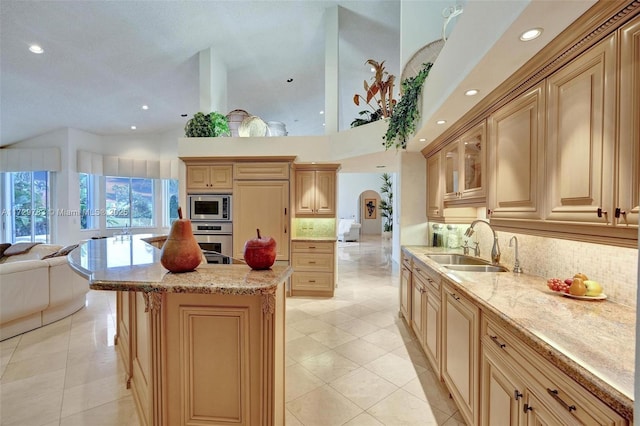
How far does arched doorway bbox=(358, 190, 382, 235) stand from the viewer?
14.0 m

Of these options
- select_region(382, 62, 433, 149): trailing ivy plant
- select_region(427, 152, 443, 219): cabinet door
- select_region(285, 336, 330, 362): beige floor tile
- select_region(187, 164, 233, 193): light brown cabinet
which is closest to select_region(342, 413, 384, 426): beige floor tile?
select_region(285, 336, 330, 362): beige floor tile

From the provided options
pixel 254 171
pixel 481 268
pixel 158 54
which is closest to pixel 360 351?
pixel 481 268

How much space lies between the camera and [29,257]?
4.82 meters

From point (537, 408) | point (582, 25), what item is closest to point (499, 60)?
point (582, 25)

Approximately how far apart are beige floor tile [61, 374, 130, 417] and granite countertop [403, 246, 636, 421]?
8.75ft

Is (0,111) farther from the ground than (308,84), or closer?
closer

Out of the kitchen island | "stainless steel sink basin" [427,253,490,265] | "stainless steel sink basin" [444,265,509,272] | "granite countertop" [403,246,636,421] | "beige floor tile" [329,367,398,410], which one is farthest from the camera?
"stainless steel sink basin" [427,253,490,265]

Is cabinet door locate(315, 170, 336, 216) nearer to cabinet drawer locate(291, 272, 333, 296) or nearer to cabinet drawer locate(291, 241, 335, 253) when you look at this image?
cabinet drawer locate(291, 241, 335, 253)

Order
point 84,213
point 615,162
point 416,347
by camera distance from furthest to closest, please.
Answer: point 84,213 < point 416,347 < point 615,162

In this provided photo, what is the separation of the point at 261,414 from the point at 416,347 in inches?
80.5

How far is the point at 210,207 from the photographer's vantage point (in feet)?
14.9

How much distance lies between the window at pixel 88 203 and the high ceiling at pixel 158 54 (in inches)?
50.4

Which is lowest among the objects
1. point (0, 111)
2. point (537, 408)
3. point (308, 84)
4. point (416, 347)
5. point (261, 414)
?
point (416, 347)

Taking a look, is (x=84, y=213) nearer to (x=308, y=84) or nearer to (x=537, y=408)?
(x=308, y=84)
